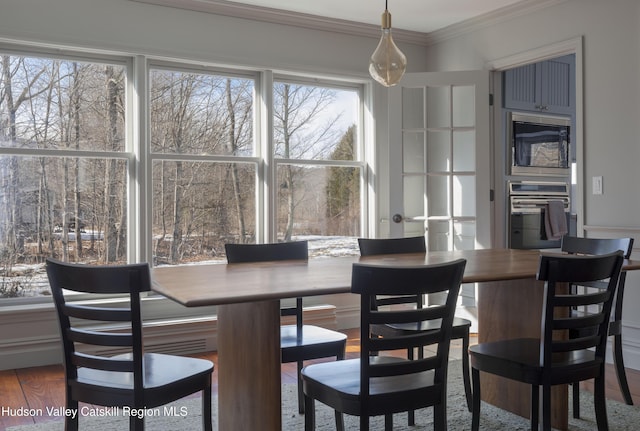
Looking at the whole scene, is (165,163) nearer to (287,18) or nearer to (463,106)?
(287,18)

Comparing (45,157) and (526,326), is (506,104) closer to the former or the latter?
(526,326)

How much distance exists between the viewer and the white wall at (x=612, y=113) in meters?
3.71

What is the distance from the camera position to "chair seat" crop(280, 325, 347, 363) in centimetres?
251

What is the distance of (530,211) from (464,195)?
107cm

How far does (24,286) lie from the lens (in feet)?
12.8

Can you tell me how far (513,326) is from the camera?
2812mm

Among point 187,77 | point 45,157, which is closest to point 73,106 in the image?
point 45,157

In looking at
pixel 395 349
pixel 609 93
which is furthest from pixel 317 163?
pixel 395 349

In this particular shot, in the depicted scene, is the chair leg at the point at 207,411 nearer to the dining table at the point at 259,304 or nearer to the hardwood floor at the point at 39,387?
the dining table at the point at 259,304

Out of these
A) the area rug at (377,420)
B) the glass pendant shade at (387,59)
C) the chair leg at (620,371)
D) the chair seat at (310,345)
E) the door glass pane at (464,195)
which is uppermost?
the glass pendant shade at (387,59)

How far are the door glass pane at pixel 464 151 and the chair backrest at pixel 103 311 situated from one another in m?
3.34

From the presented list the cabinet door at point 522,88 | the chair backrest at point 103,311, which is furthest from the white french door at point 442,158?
the chair backrest at point 103,311

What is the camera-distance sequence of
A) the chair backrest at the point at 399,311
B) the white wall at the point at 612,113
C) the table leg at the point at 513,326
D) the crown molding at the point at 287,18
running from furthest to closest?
1. the crown molding at the point at 287,18
2. the white wall at the point at 612,113
3. the table leg at the point at 513,326
4. the chair backrest at the point at 399,311

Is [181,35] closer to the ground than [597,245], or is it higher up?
higher up
